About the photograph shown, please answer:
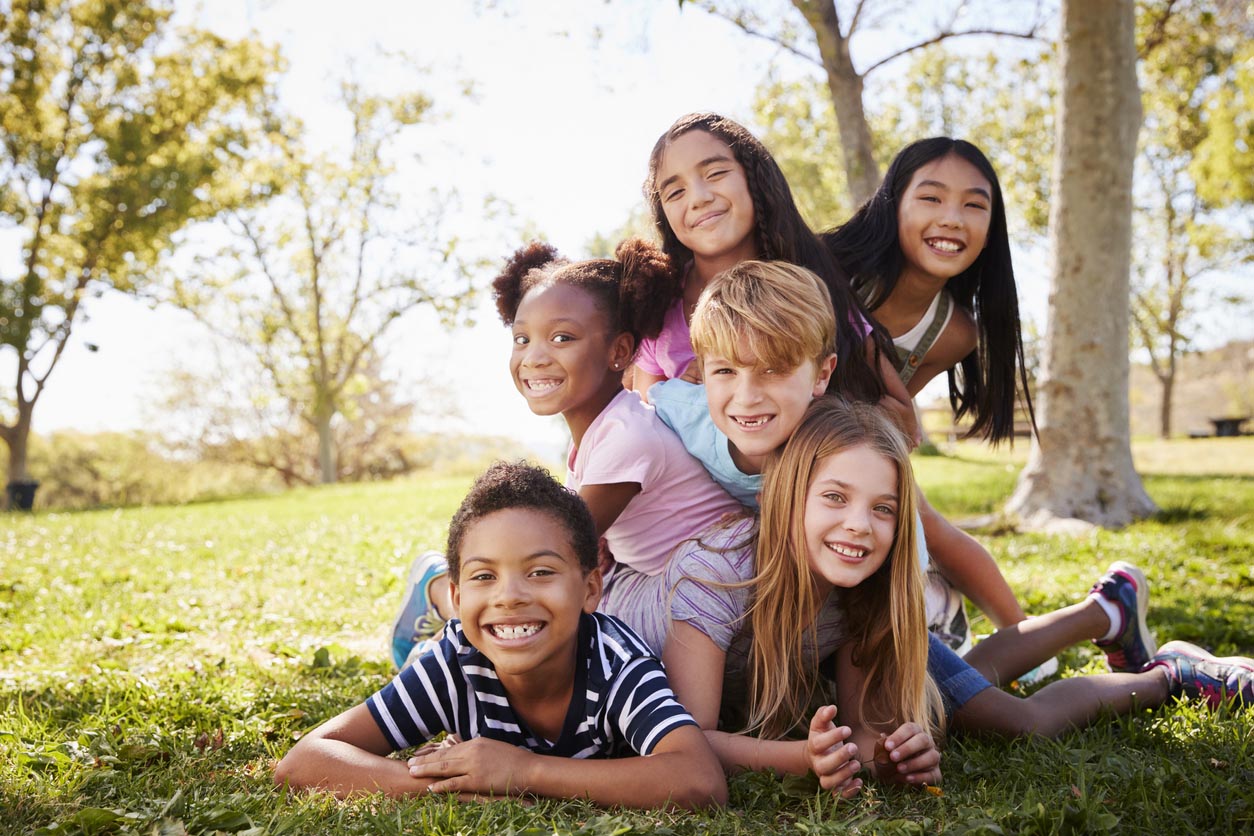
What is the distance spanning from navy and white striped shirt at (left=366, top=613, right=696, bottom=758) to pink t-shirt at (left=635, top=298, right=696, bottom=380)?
108 cm

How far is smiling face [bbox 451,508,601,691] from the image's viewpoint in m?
2.58

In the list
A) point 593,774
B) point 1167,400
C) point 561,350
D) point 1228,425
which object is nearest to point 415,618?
point 561,350

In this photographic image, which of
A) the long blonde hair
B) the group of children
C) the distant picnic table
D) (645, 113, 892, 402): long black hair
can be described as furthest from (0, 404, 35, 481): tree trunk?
the distant picnic table

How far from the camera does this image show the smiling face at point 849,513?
2795 mm

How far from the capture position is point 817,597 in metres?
2.97

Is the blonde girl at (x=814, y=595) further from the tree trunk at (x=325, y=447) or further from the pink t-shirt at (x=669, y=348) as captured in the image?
the tree trunk at (x=325, y=447)

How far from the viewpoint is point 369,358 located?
2980cm

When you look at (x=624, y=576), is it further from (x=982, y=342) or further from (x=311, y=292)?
(x=311, y=292)

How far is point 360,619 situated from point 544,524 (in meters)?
3.19

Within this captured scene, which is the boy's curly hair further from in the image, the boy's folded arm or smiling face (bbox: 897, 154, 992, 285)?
smiling face (bbox: 897, 154, 992, 285)

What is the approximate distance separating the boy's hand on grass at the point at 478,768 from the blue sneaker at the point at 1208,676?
2324 mm

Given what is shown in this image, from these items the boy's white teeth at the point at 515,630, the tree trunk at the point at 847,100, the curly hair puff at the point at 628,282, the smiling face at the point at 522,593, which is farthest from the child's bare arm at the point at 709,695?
the tree trunk at the point at 847,100

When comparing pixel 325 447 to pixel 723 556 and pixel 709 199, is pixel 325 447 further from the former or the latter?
pixel 723 556

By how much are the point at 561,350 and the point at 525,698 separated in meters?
1.24
